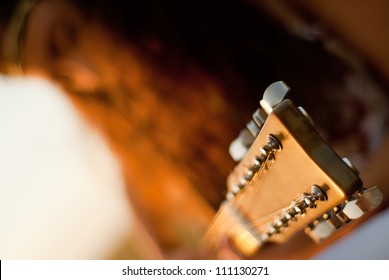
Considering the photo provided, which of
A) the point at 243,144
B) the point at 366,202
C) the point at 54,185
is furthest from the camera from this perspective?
the point at 54,185

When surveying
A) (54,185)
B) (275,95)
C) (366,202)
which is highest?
(54,185)

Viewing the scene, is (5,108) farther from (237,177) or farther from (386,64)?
(386,64)

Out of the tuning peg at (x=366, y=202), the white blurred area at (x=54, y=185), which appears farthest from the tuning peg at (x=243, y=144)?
the white blurred area at (x=54, y=185)

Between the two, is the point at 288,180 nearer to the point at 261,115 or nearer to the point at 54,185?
the point at 261,115

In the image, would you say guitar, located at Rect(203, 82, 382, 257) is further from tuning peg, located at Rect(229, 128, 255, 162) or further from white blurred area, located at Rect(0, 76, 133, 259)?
white blurred area, located at Rect(0, 76, 133, 259)

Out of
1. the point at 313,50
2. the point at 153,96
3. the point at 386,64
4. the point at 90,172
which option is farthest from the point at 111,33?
the point at 90,172

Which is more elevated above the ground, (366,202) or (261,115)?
(261,115)

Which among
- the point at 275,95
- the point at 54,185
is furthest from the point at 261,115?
the point at 54,185
